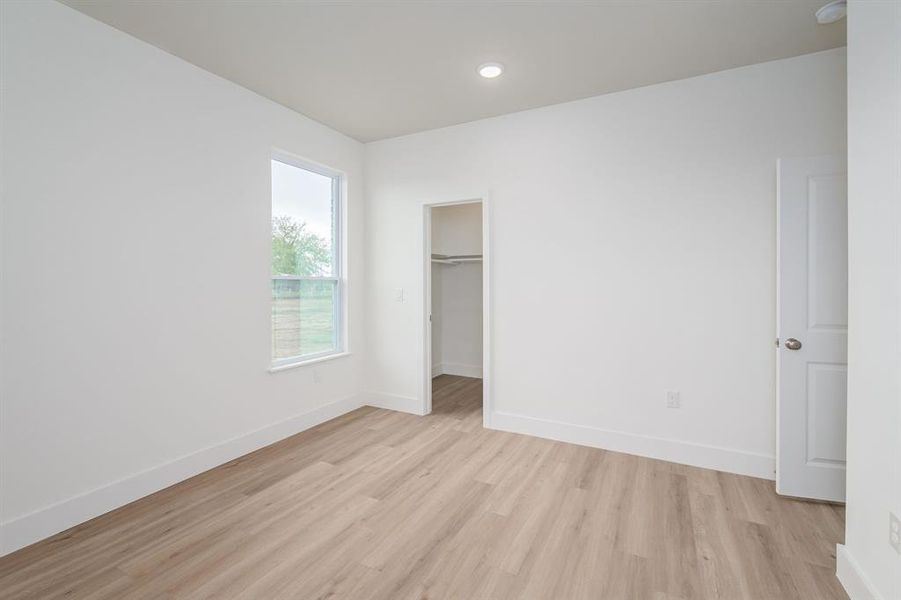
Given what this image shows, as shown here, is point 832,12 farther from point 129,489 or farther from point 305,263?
point 129,489

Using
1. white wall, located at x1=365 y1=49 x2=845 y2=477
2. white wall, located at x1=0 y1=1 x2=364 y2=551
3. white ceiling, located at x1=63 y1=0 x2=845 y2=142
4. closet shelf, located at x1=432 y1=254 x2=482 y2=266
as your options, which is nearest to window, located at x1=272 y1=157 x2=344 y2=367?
white wall, located at x1=0 y1=1 x2=364 y2=551

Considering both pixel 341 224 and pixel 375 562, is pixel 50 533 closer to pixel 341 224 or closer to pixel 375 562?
pixel 375 562

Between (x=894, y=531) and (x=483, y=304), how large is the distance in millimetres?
2876

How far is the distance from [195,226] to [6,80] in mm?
1085

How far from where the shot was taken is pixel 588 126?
10.9ft

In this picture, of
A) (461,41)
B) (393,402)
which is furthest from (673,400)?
(461,41)

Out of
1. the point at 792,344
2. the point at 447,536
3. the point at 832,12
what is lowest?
the point at 447,536

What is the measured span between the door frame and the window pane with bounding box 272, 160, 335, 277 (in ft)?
3.13

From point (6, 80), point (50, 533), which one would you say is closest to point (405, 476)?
point (50, 533)

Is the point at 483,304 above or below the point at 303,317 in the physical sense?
above

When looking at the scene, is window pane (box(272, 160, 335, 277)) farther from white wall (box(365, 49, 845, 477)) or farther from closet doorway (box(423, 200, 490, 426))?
closet doorway (box(423, 200, 490, 426))

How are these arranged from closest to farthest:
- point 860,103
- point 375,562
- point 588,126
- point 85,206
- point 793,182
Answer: point 860,103 < point 375,562 < point 85,206 < point 793,182 < point 588,126

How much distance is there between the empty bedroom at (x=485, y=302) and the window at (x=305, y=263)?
0.04 metres

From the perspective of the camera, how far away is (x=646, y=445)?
313 cm
